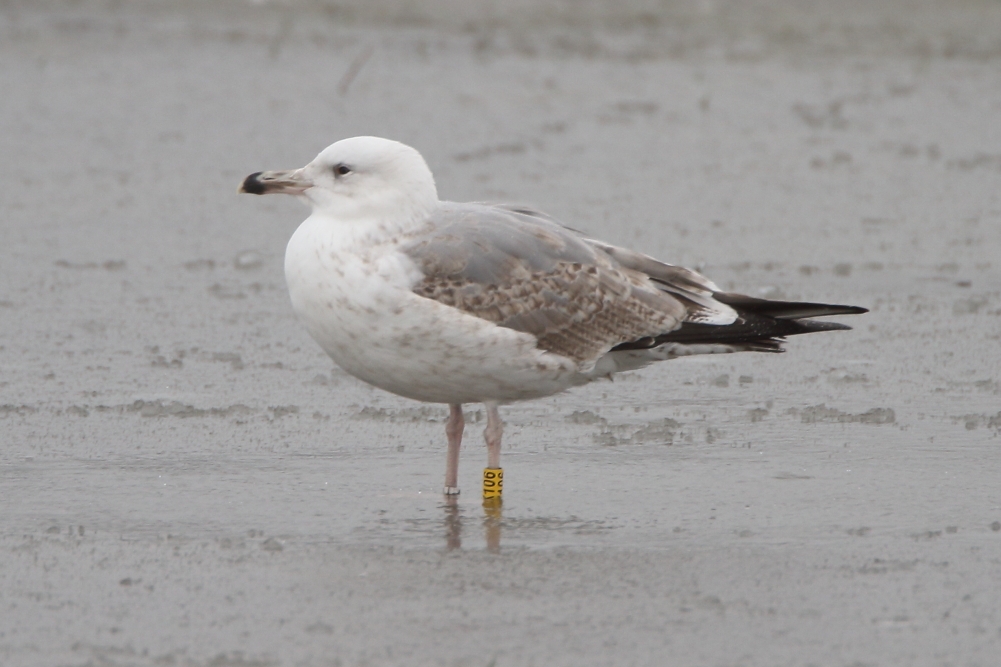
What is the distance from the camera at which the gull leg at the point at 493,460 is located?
18.8 feet

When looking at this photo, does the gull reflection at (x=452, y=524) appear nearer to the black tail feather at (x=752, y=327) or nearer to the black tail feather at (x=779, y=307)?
the black tail feather at (x=752, y=327)

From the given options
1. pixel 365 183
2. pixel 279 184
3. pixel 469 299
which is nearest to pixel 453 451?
pixel 469 299

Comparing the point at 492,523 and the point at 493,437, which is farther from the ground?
the point at 493,437

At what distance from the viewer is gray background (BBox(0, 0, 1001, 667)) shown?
177 inches

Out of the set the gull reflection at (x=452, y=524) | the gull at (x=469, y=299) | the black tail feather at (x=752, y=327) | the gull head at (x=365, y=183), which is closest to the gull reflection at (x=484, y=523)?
the gull reflection at (x=452, y=524)

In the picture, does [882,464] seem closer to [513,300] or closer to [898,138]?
[513,300]

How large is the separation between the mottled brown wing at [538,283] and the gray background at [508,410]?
1.76 ft

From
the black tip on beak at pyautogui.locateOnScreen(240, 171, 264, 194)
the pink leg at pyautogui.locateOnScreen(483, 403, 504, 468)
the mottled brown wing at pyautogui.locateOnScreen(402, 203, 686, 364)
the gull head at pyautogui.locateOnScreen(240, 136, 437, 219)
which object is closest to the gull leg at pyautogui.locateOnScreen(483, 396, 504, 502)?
the pink leg at pyautogui.locateOnScreen(483, 403, 504, 468)

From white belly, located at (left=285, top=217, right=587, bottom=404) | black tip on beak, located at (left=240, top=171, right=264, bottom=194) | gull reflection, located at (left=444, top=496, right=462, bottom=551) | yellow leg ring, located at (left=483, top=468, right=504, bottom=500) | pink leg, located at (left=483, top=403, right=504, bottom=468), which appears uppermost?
black tip on beak, located at (left=240, top=171, right=264, bottom=194)

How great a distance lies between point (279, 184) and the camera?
5.86 meters

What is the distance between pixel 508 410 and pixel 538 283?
4.00 feet

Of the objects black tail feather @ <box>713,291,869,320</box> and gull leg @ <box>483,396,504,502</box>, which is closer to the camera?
gull leg @ <box>483,396,504,502</box>

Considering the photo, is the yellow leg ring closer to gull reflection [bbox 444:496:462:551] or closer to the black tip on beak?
gull reflection [bbox 444:496:462:551]

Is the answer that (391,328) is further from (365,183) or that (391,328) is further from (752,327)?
(752,327)
